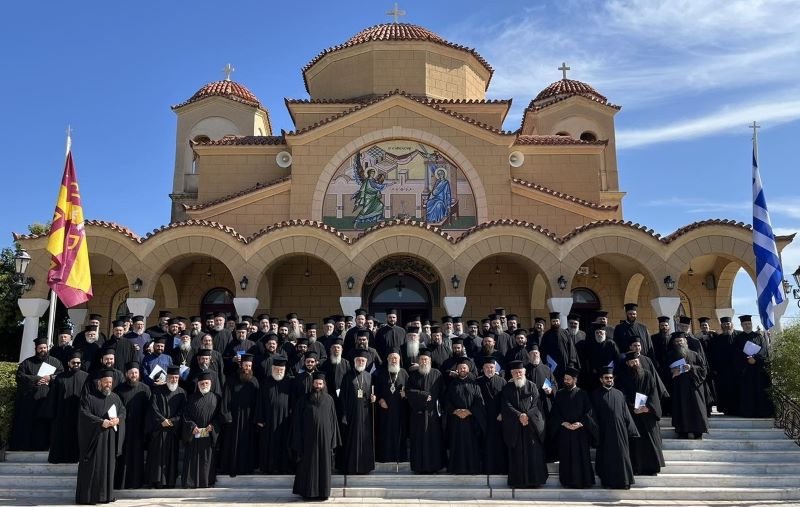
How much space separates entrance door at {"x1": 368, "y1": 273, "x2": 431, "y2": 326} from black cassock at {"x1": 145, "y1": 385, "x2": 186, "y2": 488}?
9.14 metres

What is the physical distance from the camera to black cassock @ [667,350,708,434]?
1056 cm

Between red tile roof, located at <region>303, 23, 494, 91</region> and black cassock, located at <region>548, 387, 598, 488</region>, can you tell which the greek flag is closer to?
black cassock, located at <region>548, 387, 598, 488</region>

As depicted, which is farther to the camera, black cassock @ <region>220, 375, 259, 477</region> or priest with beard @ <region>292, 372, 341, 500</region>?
black cassock @ <region>220, 375, 259, 477</region>

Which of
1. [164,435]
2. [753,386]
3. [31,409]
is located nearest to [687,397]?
[753,386]

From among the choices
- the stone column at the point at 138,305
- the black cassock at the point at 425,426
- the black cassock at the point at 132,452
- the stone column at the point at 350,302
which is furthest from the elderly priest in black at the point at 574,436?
the stone column at the point at 138,305

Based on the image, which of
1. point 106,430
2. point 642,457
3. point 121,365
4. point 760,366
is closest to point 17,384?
point 121,365

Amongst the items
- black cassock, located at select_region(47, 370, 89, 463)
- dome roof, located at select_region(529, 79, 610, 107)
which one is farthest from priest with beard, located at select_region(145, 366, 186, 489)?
dome roof, located at select_region(529, 79, 610, 107)

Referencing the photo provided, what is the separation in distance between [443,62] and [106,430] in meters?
16.8

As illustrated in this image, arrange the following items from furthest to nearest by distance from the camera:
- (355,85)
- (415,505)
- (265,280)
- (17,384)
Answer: (355,85) < (265,280) < (17,384) < (415,505)

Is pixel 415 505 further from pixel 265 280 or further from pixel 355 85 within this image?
pixel 355 85

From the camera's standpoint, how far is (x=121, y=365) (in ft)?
37.2

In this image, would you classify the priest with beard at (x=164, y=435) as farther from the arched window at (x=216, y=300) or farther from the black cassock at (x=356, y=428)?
the arched window at (x=216, y=300)

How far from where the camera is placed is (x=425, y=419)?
9.59 meters

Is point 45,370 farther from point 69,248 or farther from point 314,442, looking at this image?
point 314,442
